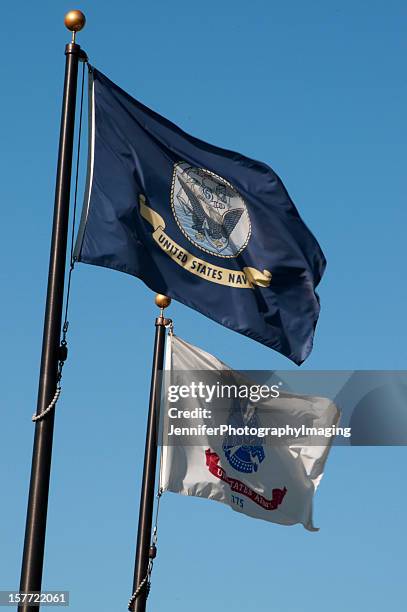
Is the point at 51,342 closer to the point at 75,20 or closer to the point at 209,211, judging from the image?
the point at 75,20

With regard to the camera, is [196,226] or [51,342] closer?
[51,342]

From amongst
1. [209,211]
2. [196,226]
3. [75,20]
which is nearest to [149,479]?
[209,211]

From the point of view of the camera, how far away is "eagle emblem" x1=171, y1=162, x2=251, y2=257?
13.7 meters

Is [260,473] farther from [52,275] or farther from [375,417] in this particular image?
[52,275]

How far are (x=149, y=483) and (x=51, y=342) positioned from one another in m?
8.22

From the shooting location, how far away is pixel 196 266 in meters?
13.4

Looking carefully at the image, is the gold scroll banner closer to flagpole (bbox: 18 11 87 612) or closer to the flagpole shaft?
flagpole (bbox: 18 11 87 612)

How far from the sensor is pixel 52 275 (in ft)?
36.4

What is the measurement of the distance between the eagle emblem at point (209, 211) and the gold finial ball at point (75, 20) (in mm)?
2154

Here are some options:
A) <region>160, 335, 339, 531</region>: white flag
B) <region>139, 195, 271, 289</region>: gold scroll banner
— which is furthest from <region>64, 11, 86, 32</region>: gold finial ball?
<region>160, 335, 339, 531</region>: white flag

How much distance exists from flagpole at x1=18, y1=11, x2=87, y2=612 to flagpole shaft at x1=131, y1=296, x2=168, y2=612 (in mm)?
7852

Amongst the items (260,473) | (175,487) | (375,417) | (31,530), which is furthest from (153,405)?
(31,530)

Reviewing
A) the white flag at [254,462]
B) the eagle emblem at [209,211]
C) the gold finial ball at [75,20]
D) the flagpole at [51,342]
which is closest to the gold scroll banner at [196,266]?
the eagle emblem at [209,211]

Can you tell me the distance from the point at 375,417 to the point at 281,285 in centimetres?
805
